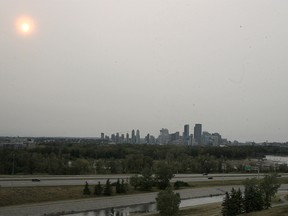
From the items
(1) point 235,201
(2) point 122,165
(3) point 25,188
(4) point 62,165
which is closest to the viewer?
(1) point 235,201

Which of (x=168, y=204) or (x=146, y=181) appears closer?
(x=168, y=204)

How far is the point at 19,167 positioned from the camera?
8362 cm

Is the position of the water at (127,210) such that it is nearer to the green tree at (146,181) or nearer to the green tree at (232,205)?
the green tree at (146,181)

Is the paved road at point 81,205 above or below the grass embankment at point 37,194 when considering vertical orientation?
below

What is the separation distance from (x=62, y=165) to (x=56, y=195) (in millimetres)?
26646

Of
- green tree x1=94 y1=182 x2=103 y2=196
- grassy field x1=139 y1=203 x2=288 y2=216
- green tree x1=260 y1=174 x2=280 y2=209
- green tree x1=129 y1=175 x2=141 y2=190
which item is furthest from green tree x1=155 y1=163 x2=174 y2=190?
green tree x1=260 y1=174 x2=280 y2=209

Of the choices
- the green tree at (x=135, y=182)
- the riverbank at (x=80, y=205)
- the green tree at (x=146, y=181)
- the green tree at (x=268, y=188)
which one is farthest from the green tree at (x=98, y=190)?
the green tree at (x=268, y=188)

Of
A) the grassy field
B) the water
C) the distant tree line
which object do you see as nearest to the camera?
the grassy field

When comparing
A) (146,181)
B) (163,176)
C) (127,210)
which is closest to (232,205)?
(127,210)

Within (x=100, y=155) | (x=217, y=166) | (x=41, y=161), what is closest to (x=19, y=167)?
(x=41, y=161)

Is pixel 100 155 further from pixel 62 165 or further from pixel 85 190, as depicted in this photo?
pixel 85 190

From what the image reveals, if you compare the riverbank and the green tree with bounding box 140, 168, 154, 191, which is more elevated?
the green tree with bounding box 140, 168, 154, 191

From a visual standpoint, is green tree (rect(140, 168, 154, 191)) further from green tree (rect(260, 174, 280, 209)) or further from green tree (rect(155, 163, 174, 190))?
green tree (rect(260, 174, 280, 209))

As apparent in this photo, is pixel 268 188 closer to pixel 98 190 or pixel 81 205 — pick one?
pixel 81 205
